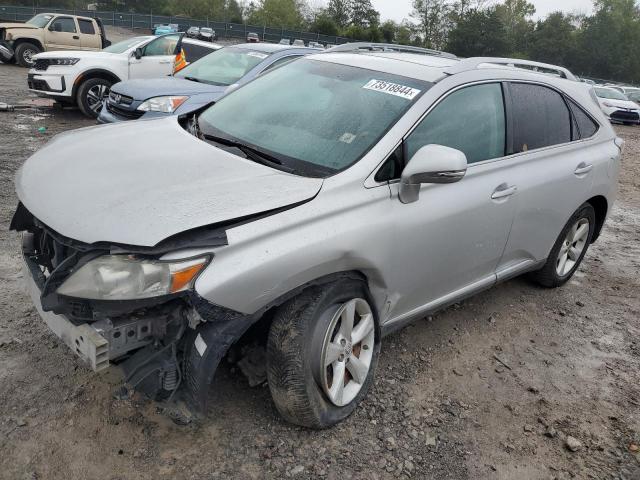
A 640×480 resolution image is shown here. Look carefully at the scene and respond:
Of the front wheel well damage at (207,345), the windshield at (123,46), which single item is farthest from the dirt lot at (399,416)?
the windshield at (123,46)

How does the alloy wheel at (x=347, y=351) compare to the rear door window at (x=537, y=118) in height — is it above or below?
below

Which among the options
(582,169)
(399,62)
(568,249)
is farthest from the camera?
(568,249)

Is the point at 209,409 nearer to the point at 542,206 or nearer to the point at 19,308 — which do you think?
the point at 19,308

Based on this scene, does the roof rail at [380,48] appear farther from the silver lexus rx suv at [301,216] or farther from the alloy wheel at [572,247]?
the alloy wheel at [572,247]

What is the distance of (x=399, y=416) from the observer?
9.48ft

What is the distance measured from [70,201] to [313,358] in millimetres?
1247

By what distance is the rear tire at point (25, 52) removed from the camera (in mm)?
17737

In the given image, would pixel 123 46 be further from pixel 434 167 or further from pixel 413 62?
pixel 434 167

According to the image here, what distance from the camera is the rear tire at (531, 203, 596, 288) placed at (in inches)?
168

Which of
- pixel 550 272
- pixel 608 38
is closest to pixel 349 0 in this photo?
pixel 608 38

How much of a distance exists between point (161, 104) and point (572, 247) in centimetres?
513

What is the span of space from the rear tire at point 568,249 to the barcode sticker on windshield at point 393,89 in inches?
75.0

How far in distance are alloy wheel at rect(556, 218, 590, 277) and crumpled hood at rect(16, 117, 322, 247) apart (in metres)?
2.70

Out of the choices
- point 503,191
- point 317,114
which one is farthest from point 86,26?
point 503,191
